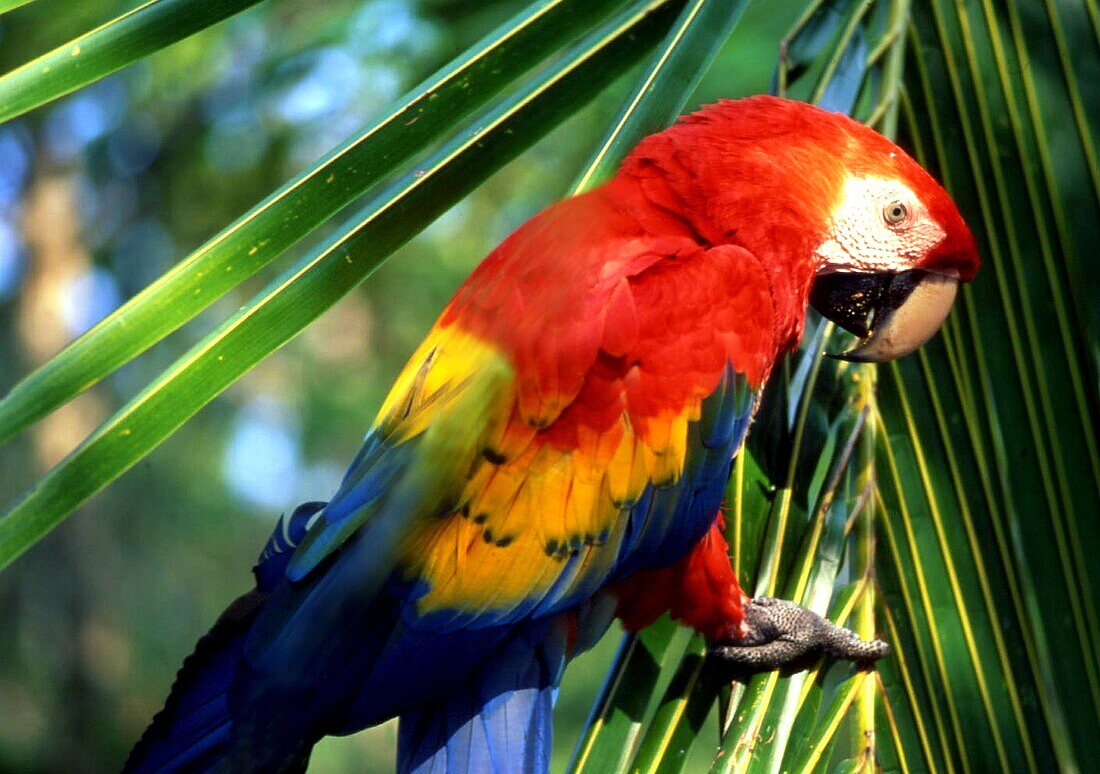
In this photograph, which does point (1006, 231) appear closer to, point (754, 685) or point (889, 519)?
point (889, 519)

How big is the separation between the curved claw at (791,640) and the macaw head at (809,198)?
0.35 meters

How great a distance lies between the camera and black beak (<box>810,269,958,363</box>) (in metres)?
1.46

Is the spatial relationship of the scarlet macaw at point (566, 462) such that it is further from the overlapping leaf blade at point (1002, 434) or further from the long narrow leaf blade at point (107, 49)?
the long narrow leaf blade at point (107, 49)

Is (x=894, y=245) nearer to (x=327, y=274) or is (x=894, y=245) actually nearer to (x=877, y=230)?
(x=877, y=230)

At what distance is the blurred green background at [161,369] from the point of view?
162 inches

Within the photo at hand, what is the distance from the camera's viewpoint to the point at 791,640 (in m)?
1.30

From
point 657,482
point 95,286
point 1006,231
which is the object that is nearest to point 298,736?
point 657,482

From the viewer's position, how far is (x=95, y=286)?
533 centimetres

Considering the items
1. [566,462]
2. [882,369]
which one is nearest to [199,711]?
[566,462]

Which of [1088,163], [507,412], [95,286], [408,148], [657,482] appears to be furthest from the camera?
[95,286]

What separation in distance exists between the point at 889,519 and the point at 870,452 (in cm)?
8

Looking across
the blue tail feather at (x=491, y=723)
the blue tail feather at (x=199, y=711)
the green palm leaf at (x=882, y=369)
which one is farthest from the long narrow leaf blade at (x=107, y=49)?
the blue tail feather at (x=491, y=723)

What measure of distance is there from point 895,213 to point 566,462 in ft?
1.86

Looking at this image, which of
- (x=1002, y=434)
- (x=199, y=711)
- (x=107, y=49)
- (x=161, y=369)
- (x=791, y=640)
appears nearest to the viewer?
(x=107, y=49)
